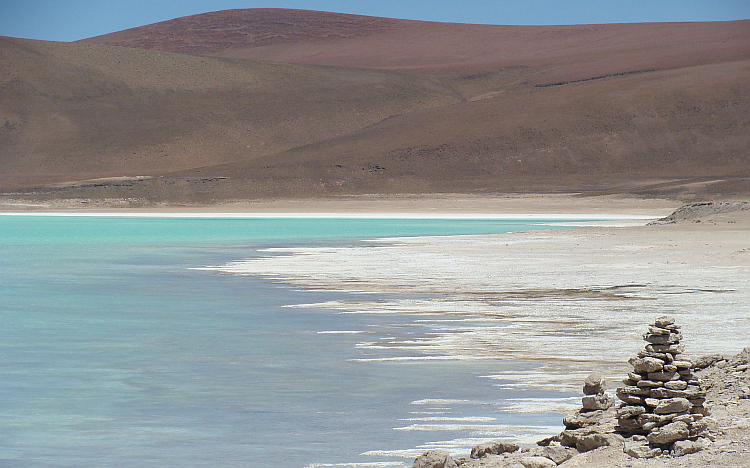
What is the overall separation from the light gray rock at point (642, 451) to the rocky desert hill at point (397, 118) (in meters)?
61.8

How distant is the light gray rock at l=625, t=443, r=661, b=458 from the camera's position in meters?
5.82

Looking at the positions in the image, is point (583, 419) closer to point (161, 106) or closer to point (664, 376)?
point (664, 376)

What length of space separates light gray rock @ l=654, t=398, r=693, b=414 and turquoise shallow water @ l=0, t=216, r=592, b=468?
1.48 m

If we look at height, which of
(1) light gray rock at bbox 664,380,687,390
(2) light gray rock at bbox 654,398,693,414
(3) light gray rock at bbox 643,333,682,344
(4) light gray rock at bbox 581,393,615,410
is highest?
(3) light gray rock at bbox 643,333,682,344

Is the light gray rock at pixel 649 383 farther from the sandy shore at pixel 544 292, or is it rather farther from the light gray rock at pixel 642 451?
the sandy shore at pixel 544 292

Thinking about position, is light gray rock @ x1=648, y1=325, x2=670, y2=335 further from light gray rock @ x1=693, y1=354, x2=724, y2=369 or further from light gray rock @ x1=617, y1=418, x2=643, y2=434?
light gray rock @ x1=693, y1=354, x2=724, y2=369

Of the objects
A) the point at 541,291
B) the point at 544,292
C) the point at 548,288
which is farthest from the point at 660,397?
the point at 548,288

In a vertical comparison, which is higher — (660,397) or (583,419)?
(660,397)

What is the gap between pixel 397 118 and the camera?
10906 centimetres

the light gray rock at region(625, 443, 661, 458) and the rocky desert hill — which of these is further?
the rocky desert hill

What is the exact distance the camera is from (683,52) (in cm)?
12769

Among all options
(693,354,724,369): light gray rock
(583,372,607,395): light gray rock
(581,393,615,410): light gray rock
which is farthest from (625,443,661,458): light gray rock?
(693,354,724,369): light gray rock

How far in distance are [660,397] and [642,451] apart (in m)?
0.43

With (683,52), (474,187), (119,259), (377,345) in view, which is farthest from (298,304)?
(683,52)
